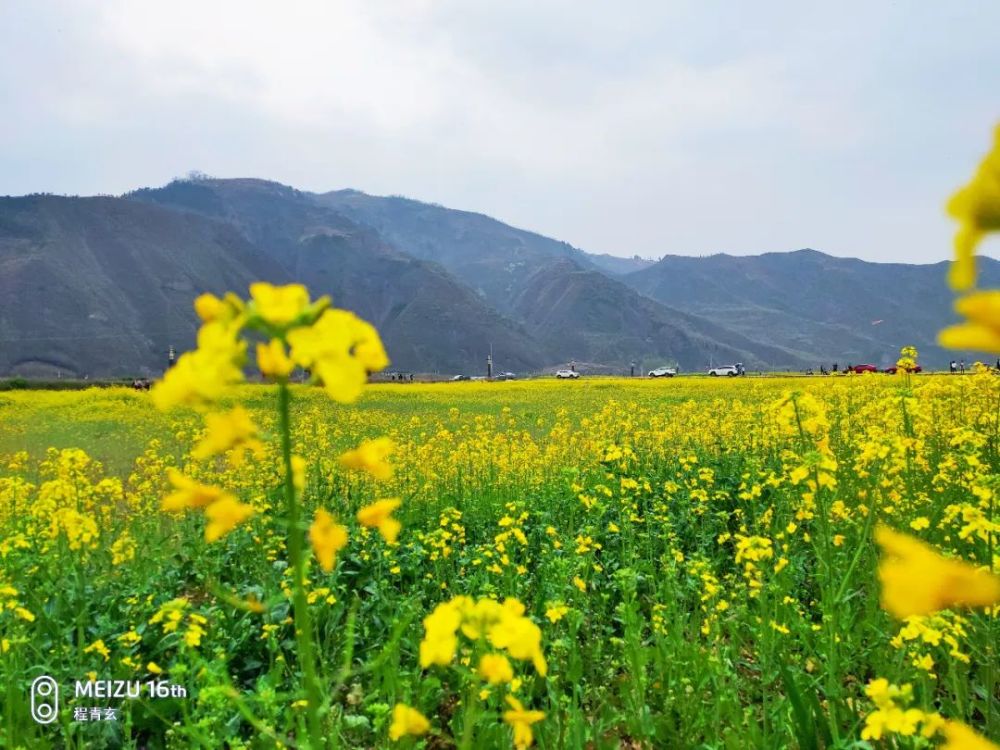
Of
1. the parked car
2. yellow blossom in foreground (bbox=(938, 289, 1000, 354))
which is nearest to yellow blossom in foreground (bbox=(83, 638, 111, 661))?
yellow blossom in foreground (bbox=(938, 289, 1000, 354))

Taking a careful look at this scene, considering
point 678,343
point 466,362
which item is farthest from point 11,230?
point 678,343

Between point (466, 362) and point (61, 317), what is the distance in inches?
2271

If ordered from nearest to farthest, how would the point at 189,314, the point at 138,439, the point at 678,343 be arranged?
the point at 138,439 < the point at 189,314 < the point at 678,343

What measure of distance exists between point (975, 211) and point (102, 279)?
4664 inches

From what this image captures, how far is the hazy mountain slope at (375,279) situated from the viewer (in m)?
114

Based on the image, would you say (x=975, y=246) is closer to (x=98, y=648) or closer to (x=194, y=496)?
(x=194, y=496)

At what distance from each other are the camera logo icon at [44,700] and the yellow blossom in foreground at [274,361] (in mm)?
2712

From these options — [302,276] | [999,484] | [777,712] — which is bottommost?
[777,712]

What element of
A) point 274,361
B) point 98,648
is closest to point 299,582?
point 274,361

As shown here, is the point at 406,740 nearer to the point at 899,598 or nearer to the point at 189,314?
the point at 899,598

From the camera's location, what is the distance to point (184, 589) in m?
4.30

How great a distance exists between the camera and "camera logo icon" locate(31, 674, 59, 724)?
2814 millimetres

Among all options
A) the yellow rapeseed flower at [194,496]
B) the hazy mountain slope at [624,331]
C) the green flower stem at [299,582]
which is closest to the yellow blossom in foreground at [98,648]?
the yellow rapeseed flower at [194,496]

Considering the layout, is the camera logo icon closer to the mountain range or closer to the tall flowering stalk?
the tall flowering stalk
